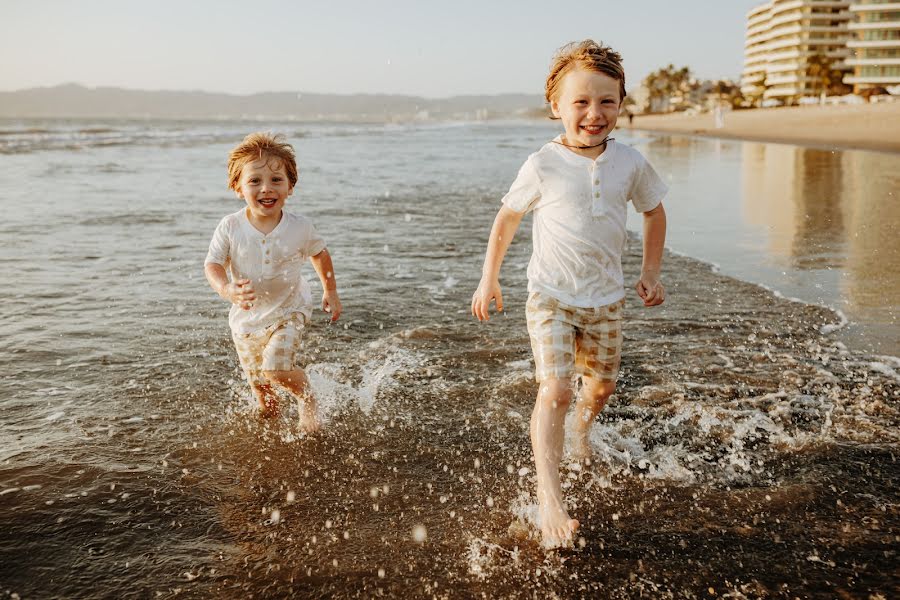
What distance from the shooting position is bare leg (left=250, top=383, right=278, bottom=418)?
13.1 feet

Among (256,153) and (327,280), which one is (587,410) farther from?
(256,153)

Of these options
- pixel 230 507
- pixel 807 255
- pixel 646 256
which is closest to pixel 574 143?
pixel 646 256

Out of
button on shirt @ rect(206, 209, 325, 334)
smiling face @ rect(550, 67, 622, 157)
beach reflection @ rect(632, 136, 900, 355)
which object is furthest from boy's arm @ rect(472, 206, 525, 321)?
beach reflection @ rect(632, 136, 900, 355)

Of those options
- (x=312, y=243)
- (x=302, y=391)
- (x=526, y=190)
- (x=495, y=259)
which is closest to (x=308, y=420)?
(x=302, y=391)

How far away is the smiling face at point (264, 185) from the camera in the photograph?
3682mm

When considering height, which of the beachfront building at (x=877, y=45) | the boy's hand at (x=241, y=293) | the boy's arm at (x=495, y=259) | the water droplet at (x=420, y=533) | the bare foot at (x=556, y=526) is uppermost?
the beachfront building at (x=877, y=45)

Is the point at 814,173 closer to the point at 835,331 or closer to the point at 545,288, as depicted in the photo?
the point at 835,331

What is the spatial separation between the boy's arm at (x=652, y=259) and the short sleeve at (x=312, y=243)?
5.80ft

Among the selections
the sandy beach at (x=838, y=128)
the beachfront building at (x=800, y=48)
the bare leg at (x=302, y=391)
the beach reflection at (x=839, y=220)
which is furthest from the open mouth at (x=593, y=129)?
the beachfront building at (x=800, y=48)

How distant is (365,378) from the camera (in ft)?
15.2

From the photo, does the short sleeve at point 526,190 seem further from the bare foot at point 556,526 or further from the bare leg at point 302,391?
the bare leg at point 302,391

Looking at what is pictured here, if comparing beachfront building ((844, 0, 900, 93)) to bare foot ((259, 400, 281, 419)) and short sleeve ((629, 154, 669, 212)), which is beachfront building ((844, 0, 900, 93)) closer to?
short sleeve ((629, 154, 669, 212))

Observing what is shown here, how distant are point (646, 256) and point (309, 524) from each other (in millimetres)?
1908

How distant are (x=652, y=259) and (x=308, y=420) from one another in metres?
2.05
